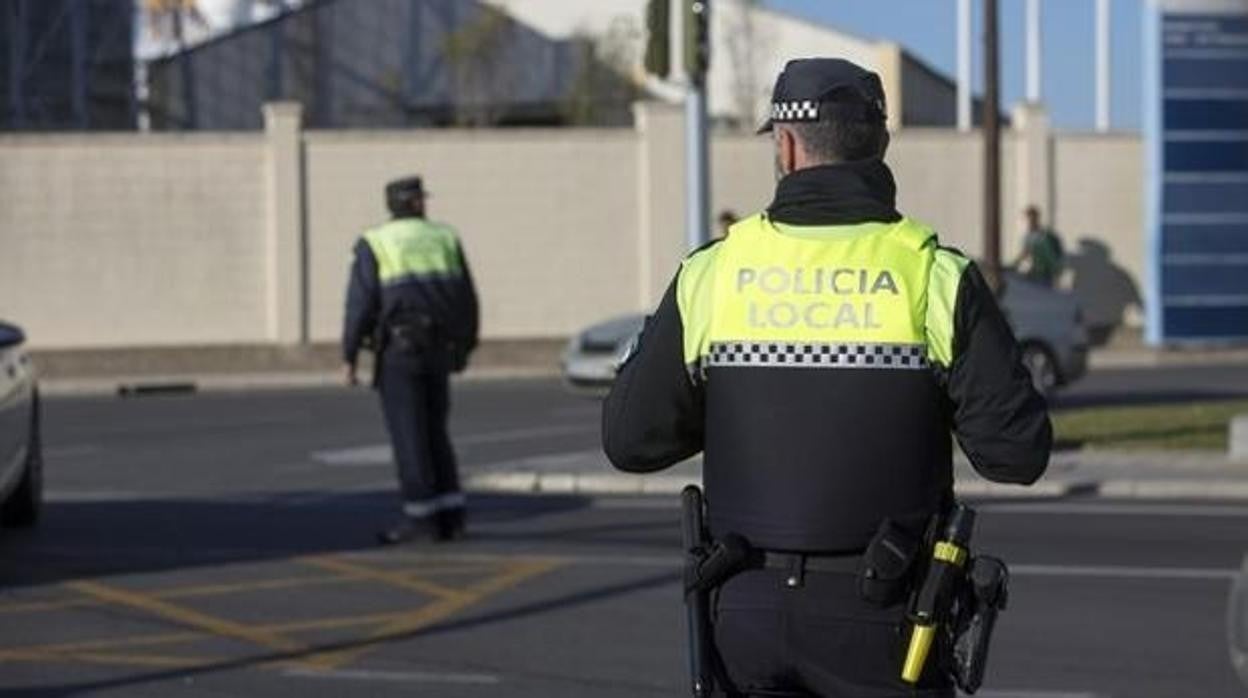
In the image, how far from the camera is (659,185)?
32344 mm

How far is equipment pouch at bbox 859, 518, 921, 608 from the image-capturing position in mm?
4582

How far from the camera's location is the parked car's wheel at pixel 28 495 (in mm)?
13359

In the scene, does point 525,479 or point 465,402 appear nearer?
point 525,479

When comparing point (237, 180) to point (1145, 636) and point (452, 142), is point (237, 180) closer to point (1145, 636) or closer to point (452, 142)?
point (452, 142)

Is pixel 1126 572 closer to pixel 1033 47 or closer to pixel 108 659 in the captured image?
pixel 108 659

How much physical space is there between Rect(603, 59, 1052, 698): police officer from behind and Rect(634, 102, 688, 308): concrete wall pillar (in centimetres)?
2737

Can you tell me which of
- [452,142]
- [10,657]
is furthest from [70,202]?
[10,657]

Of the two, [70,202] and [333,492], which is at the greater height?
[70,202]

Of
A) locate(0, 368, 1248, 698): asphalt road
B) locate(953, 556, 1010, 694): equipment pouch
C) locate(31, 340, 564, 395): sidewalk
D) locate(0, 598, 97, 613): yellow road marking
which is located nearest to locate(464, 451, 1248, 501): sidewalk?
locate(0, 368, 1248, 698): asphalt road

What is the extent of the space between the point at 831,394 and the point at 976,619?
1.67 ft

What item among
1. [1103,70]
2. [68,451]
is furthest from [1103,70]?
[68,451]

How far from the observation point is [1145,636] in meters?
10.0

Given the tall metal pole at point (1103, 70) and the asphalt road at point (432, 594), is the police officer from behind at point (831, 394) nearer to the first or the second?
the asphalt road at point (432, 594)

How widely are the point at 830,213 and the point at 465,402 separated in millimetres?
20372
